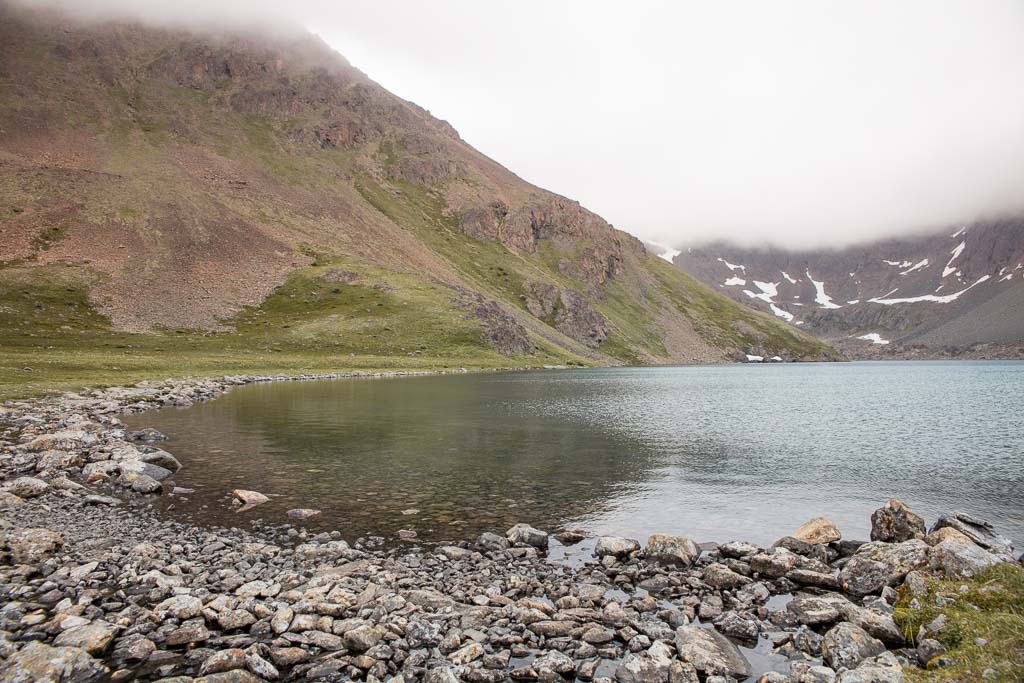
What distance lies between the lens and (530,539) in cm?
1947

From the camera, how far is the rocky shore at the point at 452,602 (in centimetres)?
1131

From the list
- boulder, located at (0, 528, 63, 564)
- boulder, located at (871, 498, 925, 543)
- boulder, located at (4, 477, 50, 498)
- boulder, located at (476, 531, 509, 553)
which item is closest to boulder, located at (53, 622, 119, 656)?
boulder, located at (0, 528, 63, 564)

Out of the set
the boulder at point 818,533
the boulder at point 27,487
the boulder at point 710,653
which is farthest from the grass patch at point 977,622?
the boulder at point 27,487

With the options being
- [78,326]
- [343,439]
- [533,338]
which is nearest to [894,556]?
[343,439]

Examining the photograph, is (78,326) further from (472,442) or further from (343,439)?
(472,442)

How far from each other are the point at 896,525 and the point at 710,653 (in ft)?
42.2

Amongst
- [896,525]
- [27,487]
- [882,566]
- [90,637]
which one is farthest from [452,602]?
[27,487]

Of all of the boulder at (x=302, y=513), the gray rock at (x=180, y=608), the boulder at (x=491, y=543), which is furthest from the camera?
the boulder at (x=302, y=513)

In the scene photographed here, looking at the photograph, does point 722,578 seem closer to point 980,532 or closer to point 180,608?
point 980,532

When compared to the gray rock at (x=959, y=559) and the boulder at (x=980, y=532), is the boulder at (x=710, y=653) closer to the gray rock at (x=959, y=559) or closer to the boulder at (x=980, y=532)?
the gray rock at (x=959, y=559)

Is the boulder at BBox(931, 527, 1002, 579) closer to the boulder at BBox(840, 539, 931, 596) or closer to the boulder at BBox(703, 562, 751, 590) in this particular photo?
the boulder at BBox(840, 539, 931, 596)

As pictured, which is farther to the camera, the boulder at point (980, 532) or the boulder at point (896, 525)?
the boulder at point (896, 525)

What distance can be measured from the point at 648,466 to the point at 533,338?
6197 inches

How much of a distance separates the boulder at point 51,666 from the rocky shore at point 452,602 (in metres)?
0.03
